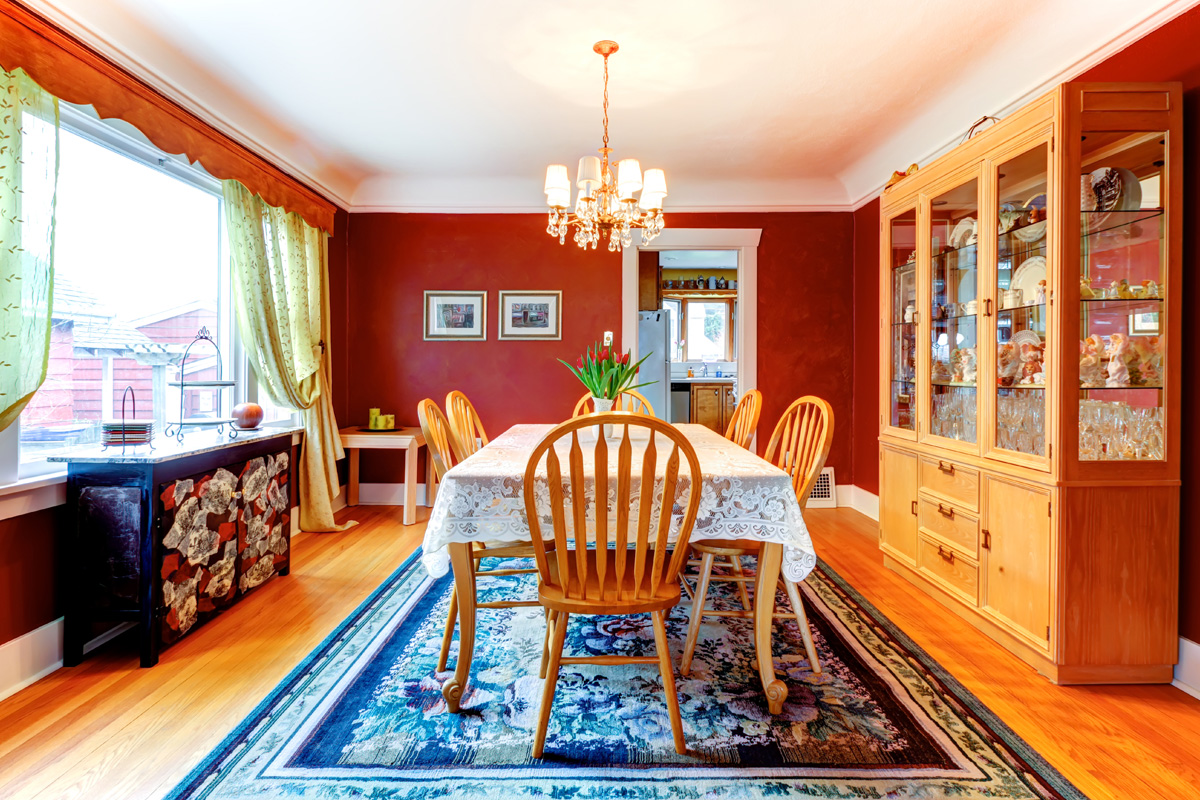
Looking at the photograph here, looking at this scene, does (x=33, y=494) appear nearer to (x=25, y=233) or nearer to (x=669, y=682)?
(x=25, y=233)

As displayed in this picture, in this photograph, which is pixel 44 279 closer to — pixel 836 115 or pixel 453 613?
pixel 453 613

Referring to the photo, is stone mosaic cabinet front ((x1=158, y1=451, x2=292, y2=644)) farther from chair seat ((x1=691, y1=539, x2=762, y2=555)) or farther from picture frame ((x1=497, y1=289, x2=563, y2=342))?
picture frame ((x1=497, y1=289, x2=563, y2=342))

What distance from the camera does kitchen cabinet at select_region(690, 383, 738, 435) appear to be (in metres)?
7.96

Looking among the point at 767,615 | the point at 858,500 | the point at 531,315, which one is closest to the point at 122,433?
the point at 767,615

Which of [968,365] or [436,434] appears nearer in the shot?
[436,434]

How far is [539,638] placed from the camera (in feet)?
7.80

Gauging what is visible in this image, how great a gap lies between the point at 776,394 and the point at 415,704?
368 centimetres

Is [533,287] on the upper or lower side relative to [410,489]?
upper

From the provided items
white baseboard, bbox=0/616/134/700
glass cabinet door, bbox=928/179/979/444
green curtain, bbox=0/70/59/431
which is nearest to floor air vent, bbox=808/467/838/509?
glass cabinet door, bbox=928/179/979/444

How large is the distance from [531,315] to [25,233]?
3166 millimetres

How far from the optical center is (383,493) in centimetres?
487

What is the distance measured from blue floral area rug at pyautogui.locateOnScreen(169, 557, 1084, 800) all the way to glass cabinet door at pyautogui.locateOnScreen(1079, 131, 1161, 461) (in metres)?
1.05

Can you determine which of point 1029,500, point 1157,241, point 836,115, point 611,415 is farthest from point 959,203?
point 611,415

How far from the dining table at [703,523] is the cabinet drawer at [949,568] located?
114 cm
